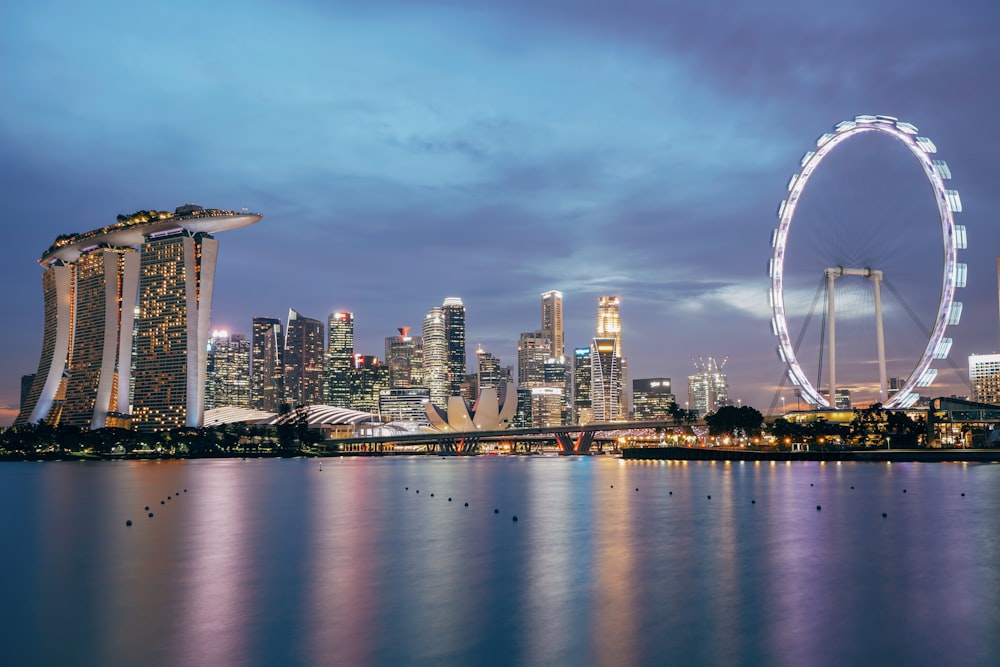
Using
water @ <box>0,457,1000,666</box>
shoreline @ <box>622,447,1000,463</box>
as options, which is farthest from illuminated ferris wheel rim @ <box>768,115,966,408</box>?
water @ <box>0,457,1000,666</box>

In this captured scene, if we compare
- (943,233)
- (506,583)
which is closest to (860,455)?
(943,233)

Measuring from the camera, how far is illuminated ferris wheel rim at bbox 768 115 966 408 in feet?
364

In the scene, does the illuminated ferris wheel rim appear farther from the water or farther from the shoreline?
the water

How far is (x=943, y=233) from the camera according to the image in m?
114

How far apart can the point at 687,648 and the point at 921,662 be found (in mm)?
5653

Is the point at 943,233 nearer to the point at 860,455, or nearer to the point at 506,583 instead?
the point at 860,455

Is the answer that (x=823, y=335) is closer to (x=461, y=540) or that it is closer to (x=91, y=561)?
(x=461, y=540)

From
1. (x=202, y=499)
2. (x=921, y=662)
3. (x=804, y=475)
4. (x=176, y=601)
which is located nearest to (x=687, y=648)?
(x=921, y=662)

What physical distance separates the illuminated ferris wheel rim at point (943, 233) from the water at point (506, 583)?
177ft

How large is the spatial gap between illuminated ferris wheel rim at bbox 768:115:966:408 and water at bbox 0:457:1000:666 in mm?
53871

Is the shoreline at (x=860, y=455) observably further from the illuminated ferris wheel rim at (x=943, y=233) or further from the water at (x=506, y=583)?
the water at (x=506, y=583)

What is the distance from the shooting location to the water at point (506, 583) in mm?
24141

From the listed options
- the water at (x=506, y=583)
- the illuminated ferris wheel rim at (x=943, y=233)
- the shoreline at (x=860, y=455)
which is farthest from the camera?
the shoreline at (x=860, y=455)

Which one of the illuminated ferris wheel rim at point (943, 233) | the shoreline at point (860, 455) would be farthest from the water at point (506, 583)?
the shoreline at point (860, 455)
